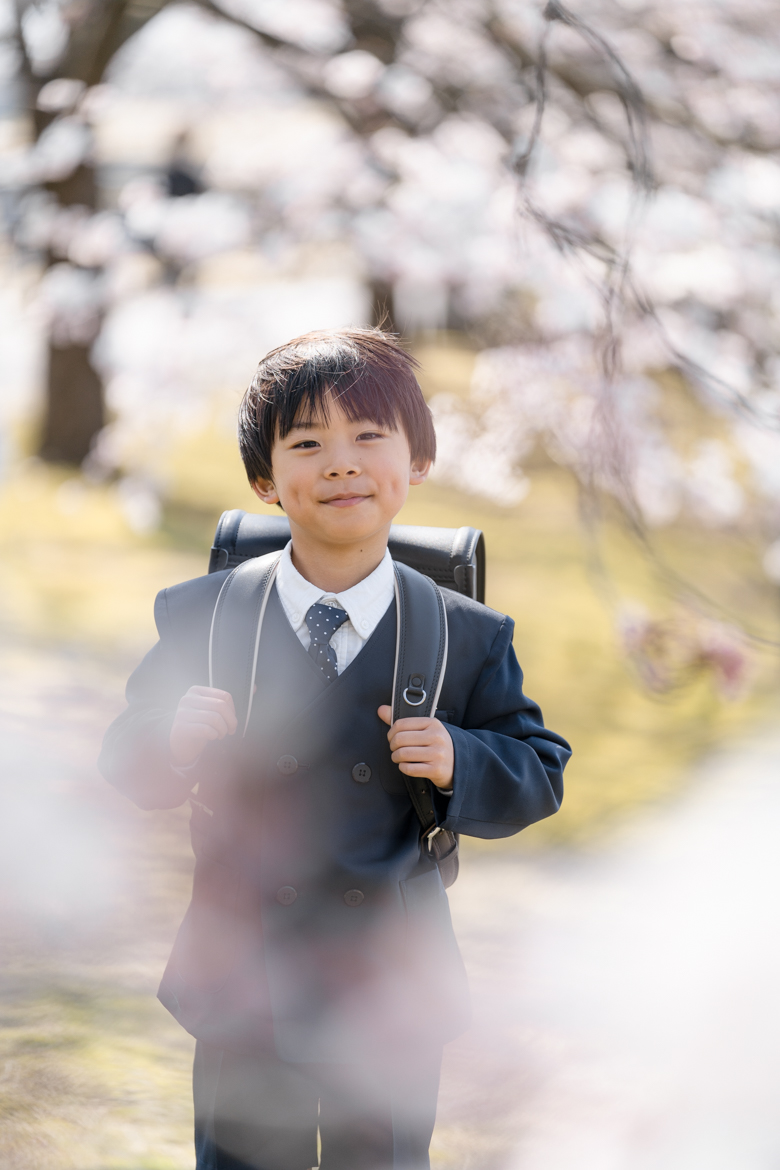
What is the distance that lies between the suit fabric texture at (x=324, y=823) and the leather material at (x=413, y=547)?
0.18 metres

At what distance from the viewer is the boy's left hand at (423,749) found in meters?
1.30

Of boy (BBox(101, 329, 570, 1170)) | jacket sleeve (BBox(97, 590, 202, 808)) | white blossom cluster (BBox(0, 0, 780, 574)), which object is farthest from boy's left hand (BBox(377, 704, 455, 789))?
white blossom cluster (BBox(0, 0, 780, 574))

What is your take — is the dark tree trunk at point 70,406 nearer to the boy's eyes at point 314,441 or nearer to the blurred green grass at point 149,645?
the blurred green grass at point 149,645

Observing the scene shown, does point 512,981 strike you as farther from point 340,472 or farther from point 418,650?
point 340,472

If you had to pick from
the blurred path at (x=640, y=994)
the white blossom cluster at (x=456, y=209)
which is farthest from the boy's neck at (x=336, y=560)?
the white blossom cluster at (x=456, y=209)

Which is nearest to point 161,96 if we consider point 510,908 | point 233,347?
point 233,347

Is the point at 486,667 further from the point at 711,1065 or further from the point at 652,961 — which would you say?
the point at 652,961

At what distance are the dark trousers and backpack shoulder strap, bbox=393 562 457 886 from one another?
1.24ft

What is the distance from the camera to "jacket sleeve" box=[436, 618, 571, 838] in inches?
52.8

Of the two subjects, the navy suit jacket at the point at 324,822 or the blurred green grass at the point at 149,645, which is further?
the blurred green grass at the point at 149,645

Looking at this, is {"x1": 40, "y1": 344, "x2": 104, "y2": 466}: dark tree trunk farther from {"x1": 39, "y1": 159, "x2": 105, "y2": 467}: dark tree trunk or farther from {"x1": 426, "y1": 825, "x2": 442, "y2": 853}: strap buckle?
{"x1": 426, "y1": 825, "x2": 442, "y2": 853}: strap buckle

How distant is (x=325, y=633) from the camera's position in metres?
1.42

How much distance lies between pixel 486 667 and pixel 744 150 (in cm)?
504

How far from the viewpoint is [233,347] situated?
263 inches
